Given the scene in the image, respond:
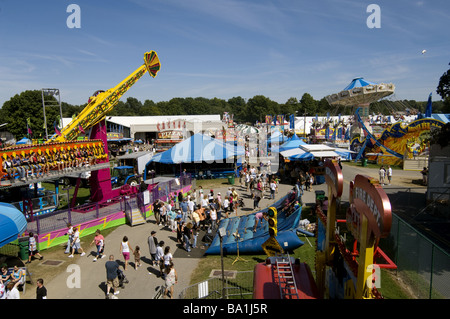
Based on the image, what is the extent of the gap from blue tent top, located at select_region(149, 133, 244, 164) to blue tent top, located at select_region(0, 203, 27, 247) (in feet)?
47.2

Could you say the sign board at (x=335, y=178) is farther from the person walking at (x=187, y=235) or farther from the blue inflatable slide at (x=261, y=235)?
the person walking at (x=187, y=235)

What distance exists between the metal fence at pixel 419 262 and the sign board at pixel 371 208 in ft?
12.7

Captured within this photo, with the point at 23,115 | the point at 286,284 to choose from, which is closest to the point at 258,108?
the point at 23,115

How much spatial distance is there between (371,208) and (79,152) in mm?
14811

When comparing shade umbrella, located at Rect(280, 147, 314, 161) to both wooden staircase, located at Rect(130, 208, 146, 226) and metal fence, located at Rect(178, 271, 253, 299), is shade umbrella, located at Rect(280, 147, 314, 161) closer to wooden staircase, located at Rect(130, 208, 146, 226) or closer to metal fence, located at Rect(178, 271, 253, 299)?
wooden staircase, located at Rect(130, 208, 146, 226)

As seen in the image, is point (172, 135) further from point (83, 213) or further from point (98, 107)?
point (83, 213)

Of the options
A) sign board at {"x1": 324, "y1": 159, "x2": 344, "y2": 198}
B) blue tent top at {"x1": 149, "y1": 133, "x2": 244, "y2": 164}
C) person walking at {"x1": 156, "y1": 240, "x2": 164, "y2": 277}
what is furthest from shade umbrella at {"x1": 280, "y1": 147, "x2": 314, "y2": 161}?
sign board at {"x1": 324, "y1": 159, "x2": 344, "y2": 198}

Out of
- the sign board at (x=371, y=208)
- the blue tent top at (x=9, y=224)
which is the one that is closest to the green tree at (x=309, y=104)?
the blue tent top at (x=9, y=224)

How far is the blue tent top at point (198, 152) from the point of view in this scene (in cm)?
2508

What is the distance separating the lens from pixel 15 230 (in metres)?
10.1

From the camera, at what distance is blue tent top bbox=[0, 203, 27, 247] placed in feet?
31.7

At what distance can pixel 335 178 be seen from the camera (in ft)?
20.7
